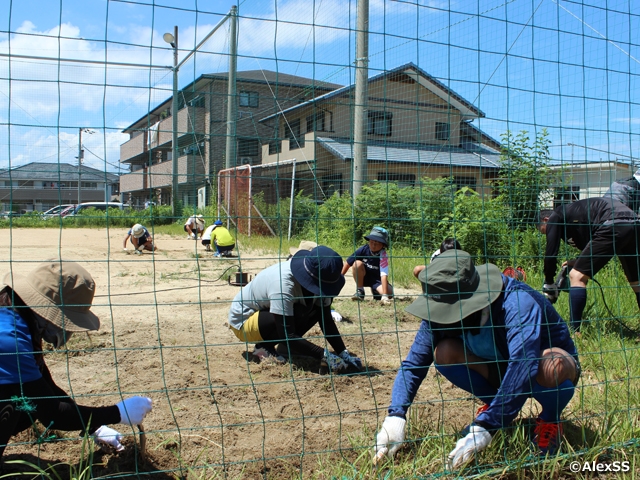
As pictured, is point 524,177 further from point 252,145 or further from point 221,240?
point 221,240

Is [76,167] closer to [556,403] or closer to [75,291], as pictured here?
[75,291]

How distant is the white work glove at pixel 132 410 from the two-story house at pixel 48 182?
0.79 meters

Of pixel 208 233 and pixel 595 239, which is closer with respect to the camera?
pixel 595 239

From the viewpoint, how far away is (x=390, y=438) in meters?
2.11

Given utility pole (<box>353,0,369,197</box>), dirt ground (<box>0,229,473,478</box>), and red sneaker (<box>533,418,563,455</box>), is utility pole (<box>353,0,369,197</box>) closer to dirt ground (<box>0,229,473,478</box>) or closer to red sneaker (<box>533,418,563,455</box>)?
dirt ground (<box>0,229,473,478</box>)

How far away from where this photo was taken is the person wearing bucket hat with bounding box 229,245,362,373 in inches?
124

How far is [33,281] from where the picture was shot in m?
1.84

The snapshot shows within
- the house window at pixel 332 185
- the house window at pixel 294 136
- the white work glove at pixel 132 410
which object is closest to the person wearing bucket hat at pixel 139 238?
the house window at pixel 294 136

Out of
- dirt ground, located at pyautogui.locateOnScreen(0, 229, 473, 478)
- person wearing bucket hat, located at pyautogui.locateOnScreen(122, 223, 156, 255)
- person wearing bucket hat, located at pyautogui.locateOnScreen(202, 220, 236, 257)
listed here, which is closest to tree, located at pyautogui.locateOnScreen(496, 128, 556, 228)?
dirt ground, located at pyautogui.locateOnScreen(0, 229, 473, 478)

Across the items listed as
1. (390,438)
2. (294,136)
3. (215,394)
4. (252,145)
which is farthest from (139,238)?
(390,438)

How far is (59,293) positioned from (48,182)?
0.51 meters

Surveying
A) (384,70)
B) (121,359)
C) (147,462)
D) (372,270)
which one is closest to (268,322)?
(121,359)

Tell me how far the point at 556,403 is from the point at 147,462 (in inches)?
65.8

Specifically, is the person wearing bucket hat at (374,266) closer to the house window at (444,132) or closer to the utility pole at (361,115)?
the house window at (444,132)
